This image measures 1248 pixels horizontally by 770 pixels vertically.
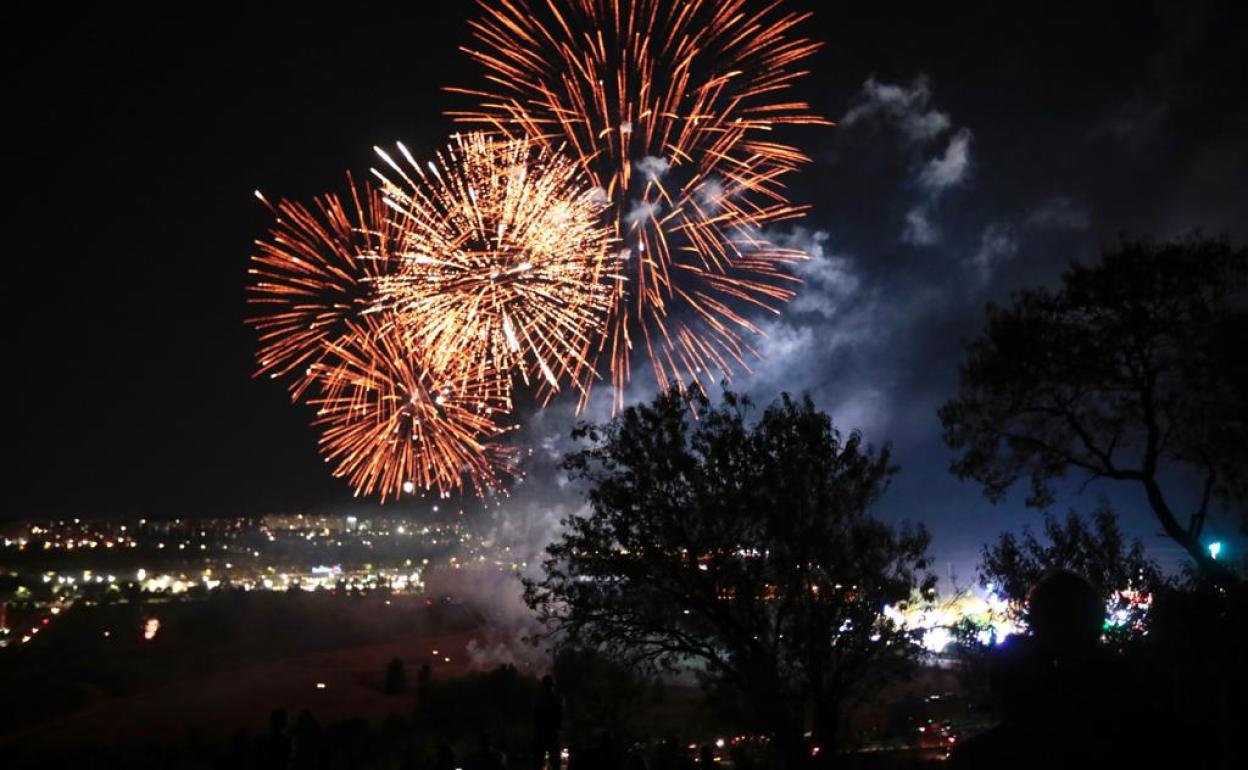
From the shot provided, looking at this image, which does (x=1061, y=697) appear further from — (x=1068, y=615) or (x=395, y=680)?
(x=395, y=680)

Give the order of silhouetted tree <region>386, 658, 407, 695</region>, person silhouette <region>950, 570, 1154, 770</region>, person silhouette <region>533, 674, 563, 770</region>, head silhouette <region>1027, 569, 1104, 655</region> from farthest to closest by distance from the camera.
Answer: silhouetted tree <region>386, 658, 407, 695</region> < person silhouette <region>533, 674, 563, 770</region> < head silhouette <region>1027, 569, 1104, 655</region> < person silhouette <region>950, 570, 1154, 770</region>

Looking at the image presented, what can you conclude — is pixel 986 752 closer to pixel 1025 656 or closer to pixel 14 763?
pixel 1025 656

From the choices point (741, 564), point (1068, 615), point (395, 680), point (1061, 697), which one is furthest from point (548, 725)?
point (395, 680)

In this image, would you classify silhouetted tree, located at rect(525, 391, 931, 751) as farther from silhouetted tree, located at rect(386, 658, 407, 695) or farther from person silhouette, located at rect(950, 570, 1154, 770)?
silhouetted tree, located at rect(386, 658, 407, 695)

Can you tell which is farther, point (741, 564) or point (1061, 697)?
point (741, 564)

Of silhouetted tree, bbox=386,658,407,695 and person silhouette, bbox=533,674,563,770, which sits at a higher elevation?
silhouetted tree, bbox=386,658,407,695

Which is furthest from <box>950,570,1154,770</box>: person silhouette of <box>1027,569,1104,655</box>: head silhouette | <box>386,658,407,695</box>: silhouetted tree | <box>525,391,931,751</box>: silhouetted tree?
<box>386,658,407,695</box>: silhouetted tree

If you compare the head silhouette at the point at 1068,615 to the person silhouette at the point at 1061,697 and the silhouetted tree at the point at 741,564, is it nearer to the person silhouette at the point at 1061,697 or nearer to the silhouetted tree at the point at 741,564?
the person silhouette at the point at 1061,697
